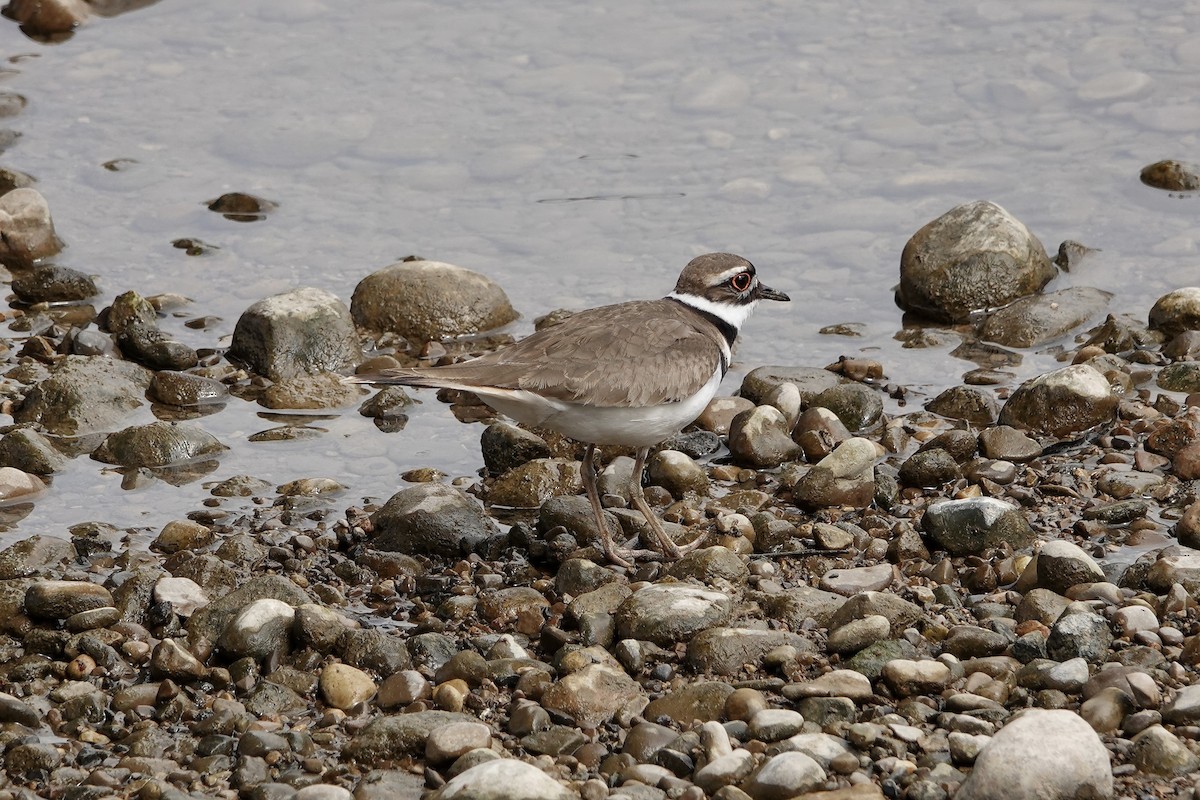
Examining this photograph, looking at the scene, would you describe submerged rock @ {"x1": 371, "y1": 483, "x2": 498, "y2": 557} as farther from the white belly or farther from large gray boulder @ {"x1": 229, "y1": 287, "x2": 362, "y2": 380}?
large gray boulder @ {"x1": 229, "y1": 287, "x2": 362, "y2": 380}

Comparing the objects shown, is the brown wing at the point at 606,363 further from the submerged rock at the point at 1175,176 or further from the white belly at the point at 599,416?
the submerged rock at the point at 1175,176

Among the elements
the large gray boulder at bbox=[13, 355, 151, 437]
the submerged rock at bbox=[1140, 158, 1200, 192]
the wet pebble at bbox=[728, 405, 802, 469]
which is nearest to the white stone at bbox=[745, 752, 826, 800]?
the wet pebble at bbox=[728, 405, 802, 469]

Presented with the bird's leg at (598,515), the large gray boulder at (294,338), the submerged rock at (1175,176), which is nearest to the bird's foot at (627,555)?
the bird's leg at (598,515)

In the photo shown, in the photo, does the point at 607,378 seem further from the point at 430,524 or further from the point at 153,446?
the point at 153,446

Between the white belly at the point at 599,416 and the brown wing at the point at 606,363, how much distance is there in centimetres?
6

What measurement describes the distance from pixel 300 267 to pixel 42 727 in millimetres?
6862

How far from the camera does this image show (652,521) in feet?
26.3

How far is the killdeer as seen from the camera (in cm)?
757

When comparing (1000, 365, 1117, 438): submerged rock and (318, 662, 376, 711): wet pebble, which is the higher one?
(1000, 365, 1117, 438): submerged rock

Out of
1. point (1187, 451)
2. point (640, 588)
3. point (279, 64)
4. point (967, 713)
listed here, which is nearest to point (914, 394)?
point (1187, 451)

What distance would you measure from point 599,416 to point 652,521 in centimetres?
75

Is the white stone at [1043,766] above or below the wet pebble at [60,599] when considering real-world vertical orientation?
above

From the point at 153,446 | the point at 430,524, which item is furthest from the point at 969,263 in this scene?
the point at 153,446

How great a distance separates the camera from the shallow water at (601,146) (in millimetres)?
12102
